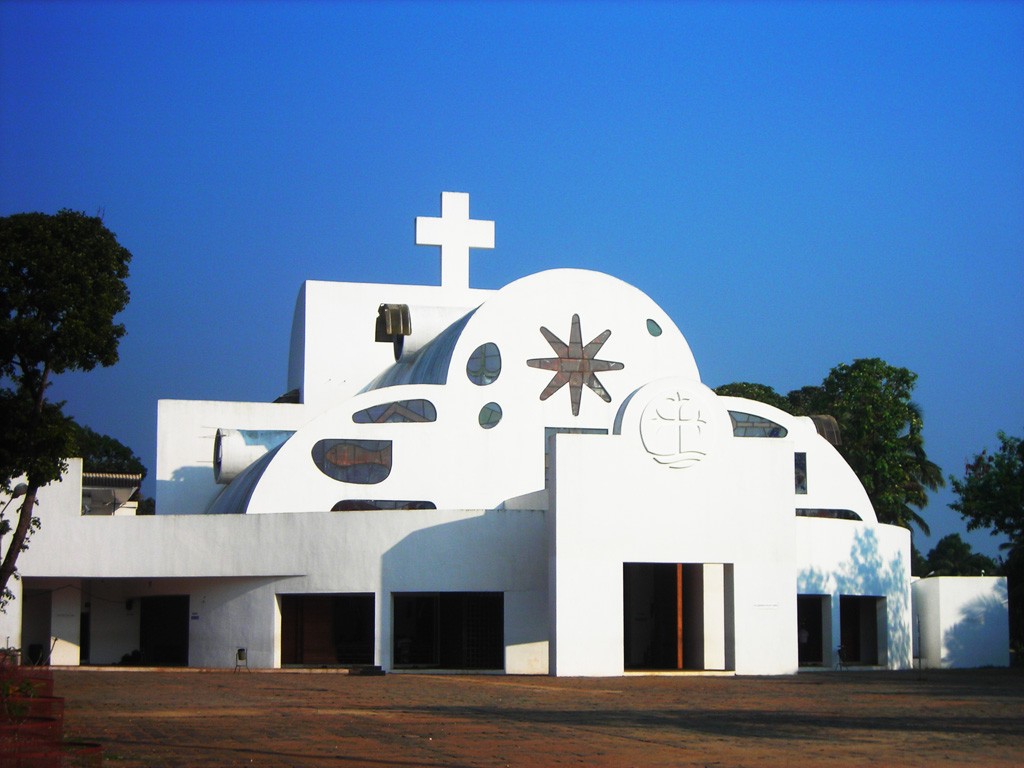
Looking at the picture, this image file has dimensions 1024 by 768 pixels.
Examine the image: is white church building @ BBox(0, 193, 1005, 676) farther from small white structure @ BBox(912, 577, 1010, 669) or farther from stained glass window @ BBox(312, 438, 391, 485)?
small white structure @ BBox(912, 577, 1010, 669)

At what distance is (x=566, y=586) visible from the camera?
83.8 feet

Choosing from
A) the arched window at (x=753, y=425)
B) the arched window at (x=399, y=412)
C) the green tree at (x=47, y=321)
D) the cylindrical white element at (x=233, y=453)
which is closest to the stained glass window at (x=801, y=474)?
the arched window at (x=753, y=425)

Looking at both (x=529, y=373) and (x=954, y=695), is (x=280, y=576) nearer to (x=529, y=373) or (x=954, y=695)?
(x=529, y=373)

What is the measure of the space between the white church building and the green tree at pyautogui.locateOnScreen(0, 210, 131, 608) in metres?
7.46

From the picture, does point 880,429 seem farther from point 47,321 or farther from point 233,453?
point 47,321

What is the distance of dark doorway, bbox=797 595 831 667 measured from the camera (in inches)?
1234

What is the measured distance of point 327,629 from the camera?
2959 cm

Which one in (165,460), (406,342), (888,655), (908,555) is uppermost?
(406,342)

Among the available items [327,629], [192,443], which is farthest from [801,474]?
[192,443]

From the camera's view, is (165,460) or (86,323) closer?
(86,323)

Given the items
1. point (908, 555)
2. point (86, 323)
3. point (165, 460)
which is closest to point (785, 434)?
point (908, 555)

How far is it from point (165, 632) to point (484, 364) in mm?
10423

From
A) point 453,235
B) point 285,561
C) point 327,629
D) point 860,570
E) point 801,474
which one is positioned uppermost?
point 453,235

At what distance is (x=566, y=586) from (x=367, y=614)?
604 centimetres
